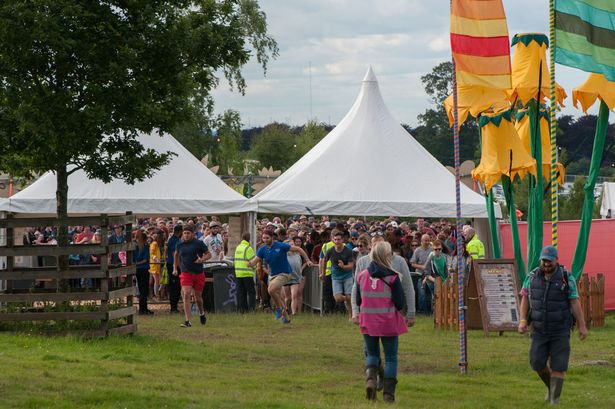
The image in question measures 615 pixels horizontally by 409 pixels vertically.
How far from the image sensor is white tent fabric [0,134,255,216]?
2556cm

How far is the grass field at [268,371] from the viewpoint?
11.7 m

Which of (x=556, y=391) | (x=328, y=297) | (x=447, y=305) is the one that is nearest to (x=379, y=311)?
Answer: (x=556, y=391)

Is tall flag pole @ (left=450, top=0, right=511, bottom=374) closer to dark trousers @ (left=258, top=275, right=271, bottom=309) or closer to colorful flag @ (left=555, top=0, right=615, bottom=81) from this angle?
colorful flag @ (left=555, top=0, right=615, bottom=81)

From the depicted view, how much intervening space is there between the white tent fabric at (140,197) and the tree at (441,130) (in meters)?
82.1

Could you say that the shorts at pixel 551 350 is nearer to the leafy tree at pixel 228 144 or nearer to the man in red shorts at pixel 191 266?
the man in red shorts at pixel 191 266

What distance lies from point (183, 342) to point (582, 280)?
7612mm

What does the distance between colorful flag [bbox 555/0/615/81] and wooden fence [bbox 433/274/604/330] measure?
6.66 meters

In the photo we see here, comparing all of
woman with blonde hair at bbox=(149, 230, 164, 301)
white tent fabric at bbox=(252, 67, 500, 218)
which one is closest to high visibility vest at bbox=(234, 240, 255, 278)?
white tent fabric at bbox=(252, 67, 500, 218)

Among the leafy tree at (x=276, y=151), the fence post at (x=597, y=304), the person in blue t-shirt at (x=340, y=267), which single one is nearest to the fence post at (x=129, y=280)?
the person in blue t-shirt at (x=340, y=267)

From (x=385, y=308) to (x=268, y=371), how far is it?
3.19m

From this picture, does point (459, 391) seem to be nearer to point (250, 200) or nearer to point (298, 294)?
point (298, 294)

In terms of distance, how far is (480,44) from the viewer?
A: 1565 cm

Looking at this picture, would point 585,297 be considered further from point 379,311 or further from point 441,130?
point 441,130

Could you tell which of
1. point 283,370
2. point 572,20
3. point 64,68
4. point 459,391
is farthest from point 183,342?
point 572,20
